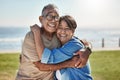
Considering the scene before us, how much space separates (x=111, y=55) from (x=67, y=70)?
7.40 metres

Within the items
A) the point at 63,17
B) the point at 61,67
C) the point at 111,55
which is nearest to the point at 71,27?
the point at 63,17

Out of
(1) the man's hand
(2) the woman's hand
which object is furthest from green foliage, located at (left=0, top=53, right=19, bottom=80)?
(1) the man's hand

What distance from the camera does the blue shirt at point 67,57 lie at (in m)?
2.74

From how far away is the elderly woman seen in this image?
273 cm

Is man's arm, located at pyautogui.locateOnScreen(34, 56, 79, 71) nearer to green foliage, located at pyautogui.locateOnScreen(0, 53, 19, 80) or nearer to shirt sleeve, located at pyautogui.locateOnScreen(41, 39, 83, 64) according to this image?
shirt sleeve, located at pyautogui.locateOnScreen(41, 39, 83, 64)

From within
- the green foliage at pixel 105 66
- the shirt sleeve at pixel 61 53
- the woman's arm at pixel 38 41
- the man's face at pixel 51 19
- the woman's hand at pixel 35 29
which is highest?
the man's face at pixel 51 19

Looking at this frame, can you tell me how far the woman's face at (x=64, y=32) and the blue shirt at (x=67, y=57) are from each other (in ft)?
0.15

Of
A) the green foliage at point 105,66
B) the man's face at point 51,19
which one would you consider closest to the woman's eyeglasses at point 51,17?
the man's face at point 51,19

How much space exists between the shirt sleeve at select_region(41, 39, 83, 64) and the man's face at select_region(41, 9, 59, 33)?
166mm

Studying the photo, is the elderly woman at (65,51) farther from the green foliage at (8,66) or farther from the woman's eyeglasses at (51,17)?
the green foliage at (8,66)

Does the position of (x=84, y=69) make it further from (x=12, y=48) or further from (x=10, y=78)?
(x=12, y=48)

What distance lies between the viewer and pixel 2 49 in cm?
1203

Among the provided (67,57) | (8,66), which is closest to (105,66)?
(8,66)

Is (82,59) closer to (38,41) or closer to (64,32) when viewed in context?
(64,32)
